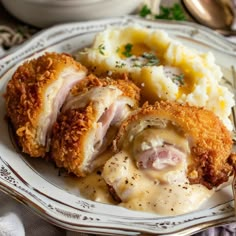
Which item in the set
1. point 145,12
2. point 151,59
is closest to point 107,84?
point 151,59

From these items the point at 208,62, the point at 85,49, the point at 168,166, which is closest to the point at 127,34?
the point at 85,49

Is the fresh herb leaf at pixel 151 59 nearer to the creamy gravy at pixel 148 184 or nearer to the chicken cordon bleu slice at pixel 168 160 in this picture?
the chicken cordon bleu slice at pixel 168 160

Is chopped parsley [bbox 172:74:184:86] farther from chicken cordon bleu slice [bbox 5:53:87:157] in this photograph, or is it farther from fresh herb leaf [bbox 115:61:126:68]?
chicken cordon bleu slice [bbox 5:53:87:157]

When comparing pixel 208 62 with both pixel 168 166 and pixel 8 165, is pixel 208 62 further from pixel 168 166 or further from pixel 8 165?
pixel 8 165

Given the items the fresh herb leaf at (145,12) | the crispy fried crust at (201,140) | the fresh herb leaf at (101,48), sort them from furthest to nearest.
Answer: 1. the fresh herb leaf at (145,12)
2. the fresh herb leaf at (101,48)
3. the crispy fried crust at (201,140)

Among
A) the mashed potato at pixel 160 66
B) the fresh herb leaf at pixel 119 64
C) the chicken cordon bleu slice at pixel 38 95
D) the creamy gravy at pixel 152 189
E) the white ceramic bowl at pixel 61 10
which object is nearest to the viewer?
the creamy gravy at pixel 152 189

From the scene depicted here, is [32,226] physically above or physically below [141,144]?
below

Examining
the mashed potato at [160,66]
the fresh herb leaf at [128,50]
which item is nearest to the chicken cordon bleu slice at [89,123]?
the mashed potato at [160,66]
